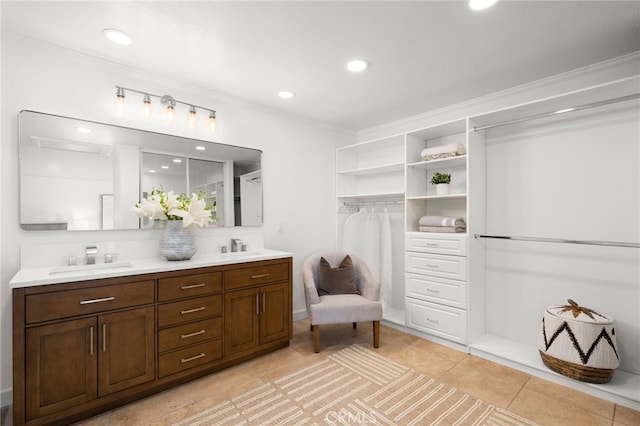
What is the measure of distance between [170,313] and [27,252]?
40.6 inches

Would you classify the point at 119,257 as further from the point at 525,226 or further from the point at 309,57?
the point at 525,226

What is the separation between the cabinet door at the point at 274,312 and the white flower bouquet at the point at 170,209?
2.74ft

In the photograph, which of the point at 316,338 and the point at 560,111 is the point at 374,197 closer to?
the point at 316,338

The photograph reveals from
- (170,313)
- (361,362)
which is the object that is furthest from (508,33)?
(170,313)

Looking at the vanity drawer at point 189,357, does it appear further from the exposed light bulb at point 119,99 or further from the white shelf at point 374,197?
the white shelf at point 374,197

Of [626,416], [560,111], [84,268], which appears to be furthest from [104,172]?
[626,416]

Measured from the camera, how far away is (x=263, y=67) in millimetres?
2447

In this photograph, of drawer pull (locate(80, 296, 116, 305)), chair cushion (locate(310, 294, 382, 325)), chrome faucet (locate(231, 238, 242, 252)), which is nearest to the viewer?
drawer pull (locate(80, 296, 116, 305))

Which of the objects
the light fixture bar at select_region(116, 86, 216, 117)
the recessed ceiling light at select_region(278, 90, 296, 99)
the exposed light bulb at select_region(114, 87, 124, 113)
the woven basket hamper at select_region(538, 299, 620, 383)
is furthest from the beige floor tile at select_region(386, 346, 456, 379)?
the exposed light bulb at select_region(114, 87, 124, 113)

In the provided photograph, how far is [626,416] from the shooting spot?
1.88m

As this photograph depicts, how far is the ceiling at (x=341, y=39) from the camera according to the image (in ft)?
5.76

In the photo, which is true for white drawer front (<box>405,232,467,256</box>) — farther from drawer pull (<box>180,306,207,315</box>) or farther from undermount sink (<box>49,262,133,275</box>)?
undermount sink (<box>49,262,133,275</box>)

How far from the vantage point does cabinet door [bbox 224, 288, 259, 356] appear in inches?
96.1

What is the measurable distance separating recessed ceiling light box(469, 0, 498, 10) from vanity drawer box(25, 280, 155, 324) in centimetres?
265
